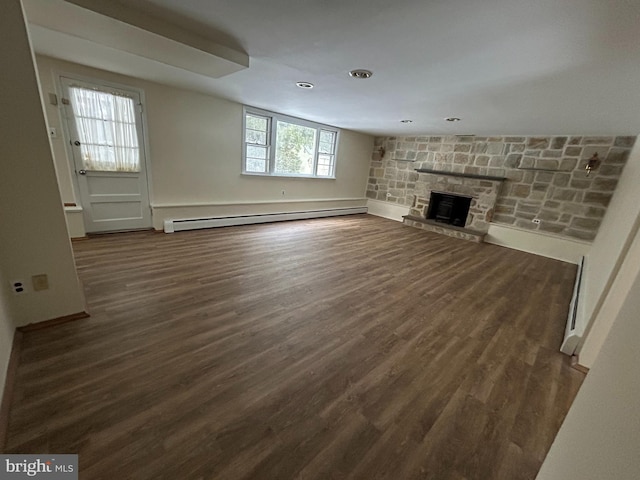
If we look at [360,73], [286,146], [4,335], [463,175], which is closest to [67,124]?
[4,335]

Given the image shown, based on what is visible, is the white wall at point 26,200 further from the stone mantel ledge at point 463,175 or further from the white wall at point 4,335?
the stone mantel ledge at point 463,175

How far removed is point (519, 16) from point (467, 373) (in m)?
2.22

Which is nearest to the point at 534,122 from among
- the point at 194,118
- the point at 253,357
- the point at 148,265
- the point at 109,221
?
the point at 253,357

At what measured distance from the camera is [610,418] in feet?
2.06

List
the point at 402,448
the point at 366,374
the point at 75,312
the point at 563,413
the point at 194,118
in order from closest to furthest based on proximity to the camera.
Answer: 1. the point at 402,448
2. the point at 563,413
3. the point at 366,374
4. the point at 75,312
5. the point at 194,118

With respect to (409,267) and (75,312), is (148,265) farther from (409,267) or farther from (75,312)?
(409,267)

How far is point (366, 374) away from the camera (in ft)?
5.67

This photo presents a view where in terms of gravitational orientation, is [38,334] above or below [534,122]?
below

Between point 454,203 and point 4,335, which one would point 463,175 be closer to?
point 454,203

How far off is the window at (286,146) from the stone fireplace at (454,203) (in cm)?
234

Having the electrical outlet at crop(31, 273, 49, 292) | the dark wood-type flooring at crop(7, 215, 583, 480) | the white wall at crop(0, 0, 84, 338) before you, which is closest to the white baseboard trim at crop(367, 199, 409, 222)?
the dark wood-type flooring at crop(7, 215, 583, 480)

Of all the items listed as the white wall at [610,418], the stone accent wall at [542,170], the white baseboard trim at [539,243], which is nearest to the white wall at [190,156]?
the stone accent wall at [542,170]

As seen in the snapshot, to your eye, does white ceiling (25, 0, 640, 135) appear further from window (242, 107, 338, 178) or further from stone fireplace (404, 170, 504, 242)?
stone fireplace (404, 170, 504, 242)

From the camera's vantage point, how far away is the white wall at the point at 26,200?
1499mm
